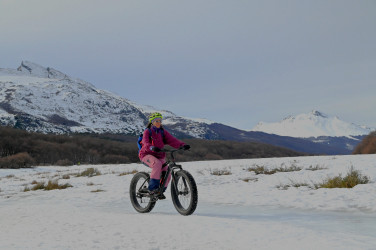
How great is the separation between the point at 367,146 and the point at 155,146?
57.5 metres

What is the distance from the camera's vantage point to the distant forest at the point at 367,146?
53.0 meters

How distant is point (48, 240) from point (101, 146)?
453ft

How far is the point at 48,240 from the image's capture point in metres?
4.55

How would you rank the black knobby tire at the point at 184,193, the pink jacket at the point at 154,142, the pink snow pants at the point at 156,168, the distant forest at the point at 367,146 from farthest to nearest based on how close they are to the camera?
the distant forest at the point at 367,146, the pink jacket at the point at 154,142, the pink snow pants at the point at 156,168, the black knobby tire at the point at 184,193

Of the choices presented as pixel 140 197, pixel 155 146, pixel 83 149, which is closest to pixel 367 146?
pixel 140 197

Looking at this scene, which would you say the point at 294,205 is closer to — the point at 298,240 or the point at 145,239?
the point at 298,240

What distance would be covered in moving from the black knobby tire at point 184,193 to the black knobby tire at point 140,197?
28.2 inches

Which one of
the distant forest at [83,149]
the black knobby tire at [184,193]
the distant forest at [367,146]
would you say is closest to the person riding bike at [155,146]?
the black knobby tire at [184,193]

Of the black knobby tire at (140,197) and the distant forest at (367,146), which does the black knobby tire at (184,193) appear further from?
the distant forest at (367,146)

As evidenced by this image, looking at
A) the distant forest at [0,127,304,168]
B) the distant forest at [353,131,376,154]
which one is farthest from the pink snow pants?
the distant forest at [0,127,304,168]

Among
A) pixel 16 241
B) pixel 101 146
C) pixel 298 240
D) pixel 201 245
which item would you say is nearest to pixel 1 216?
pixel 16 241

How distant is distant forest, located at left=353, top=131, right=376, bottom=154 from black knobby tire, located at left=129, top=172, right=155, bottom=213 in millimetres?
52065

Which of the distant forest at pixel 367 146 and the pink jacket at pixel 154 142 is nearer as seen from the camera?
the pink jacket at pixel 154 142

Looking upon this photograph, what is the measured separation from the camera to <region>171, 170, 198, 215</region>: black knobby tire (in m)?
6.91
